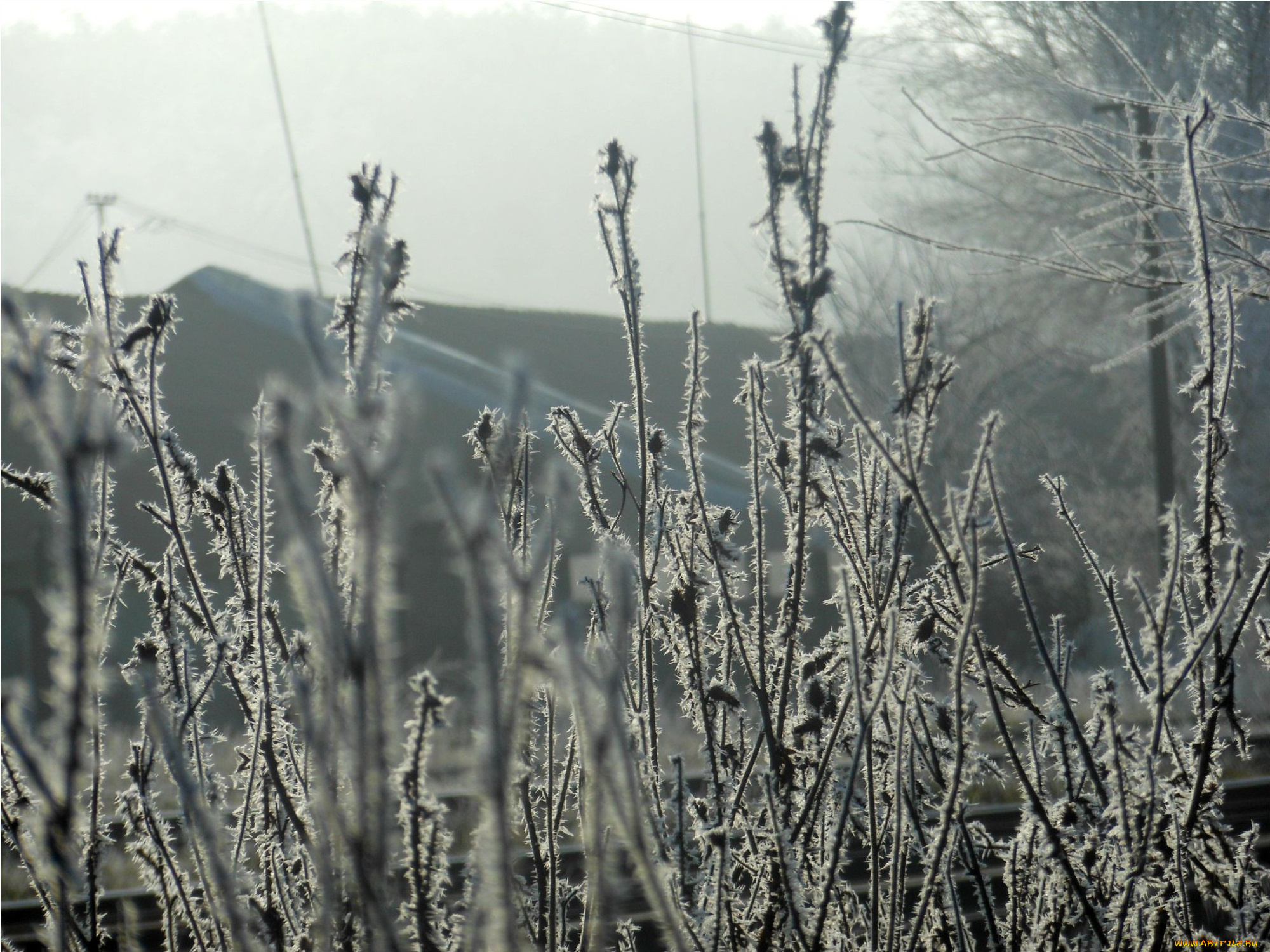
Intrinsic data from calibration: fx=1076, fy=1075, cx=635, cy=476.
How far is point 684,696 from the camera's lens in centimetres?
163

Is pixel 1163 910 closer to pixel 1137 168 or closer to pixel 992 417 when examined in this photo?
pixel 992 417

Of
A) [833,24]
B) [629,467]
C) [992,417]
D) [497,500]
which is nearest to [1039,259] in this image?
[833,24]

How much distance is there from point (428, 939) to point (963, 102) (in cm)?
1485

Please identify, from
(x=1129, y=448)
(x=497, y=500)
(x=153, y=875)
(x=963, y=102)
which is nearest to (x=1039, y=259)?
(x=497, y=500)

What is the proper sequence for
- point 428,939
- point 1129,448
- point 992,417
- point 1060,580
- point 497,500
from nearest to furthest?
point 428,939 → point 992,417 → point 497,500 → point 1060,580 → point 1129,448

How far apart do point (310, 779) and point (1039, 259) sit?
1.77 metres

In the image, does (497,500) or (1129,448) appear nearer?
(497,500)

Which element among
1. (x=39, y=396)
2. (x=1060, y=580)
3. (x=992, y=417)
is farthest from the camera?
(x=1060, y=580)

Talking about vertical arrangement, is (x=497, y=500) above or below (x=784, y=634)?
above

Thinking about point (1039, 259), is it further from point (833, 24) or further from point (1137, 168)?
point (833, 24)

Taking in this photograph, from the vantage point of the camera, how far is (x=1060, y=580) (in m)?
16.5

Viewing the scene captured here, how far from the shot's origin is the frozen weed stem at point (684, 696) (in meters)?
0.99

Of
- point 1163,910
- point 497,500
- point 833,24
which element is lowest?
point 1163,910

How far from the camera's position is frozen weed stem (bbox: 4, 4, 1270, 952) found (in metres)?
0.99
